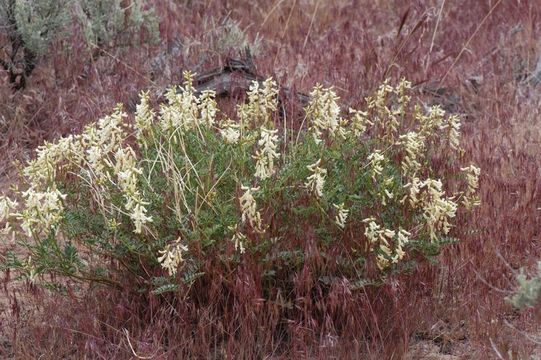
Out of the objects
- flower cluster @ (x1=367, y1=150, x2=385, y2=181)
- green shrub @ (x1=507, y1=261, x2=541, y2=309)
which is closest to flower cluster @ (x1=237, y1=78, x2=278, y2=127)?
flower cluster @ (x1=367, y1=150, x2=385, y2=181)

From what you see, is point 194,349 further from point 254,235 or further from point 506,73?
point 506,73

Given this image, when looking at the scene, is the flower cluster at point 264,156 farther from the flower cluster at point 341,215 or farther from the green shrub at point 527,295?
the green shrub at point 527,295

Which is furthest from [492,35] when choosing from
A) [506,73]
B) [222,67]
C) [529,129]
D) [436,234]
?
[436,234]

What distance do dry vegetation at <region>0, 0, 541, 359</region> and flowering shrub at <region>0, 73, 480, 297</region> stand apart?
0.50 ft

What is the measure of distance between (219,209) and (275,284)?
39 centimetres

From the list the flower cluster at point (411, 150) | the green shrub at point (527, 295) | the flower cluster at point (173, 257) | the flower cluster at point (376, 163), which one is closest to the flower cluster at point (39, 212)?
the flower cluster at point (173, 257)

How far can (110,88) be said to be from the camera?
19.3ft

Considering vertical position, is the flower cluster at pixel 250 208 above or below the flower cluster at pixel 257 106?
below

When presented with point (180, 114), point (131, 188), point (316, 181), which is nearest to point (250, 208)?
point (316, 181)

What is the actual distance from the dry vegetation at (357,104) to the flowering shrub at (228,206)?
0.50 ft

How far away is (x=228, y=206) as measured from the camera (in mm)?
3428

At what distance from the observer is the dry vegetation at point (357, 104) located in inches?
140

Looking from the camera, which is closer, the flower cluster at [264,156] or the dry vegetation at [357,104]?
the flower cluster at [264,156]

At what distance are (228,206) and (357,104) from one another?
2.29 meters
